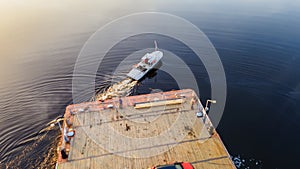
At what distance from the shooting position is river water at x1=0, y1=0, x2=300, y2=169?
18672 mm

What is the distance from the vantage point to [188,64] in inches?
1214

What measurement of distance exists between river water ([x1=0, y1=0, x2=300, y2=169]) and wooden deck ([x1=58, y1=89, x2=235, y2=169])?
11.7ft

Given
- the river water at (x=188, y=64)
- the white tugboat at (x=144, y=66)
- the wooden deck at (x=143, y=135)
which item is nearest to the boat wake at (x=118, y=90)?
the white tugboat at (x=144, y=66)

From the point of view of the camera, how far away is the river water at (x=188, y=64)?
18.7 m

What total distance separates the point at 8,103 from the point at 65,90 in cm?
598

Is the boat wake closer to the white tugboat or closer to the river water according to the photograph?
the white tugboat

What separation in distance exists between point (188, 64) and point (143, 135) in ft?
56.8

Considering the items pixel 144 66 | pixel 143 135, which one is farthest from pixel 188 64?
pixel 143 135

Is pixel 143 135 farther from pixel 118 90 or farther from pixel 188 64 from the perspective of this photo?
pixel 188 64

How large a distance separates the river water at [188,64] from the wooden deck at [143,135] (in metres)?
3.56

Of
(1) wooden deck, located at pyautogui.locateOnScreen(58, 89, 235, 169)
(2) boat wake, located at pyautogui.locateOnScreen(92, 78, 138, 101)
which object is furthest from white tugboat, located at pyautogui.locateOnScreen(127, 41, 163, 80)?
(1) wooden deck, located at pyautogui.locateOnScreen(58, 89, 235, 169)

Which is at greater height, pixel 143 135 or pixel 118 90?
pixel 118 90

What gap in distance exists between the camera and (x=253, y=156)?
57.4 ft

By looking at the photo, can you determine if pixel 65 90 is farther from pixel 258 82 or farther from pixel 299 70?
pixel 299 70
